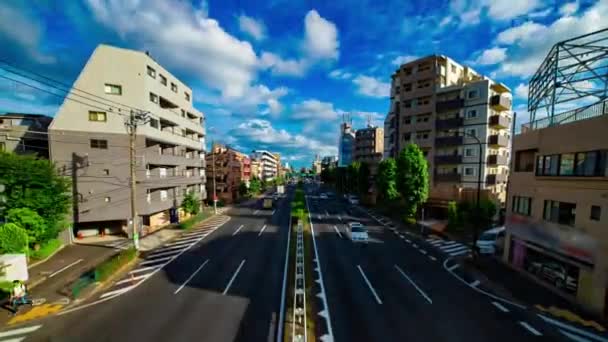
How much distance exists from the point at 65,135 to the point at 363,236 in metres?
30.8

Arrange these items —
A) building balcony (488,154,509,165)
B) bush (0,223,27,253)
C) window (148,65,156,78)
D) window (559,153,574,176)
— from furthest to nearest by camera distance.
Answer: building balcony (488,154,509,165) < window (148,65,156,78) < bush (0,223,27,253) < window (559,153,574,176)

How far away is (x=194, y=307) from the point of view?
13.0 meters

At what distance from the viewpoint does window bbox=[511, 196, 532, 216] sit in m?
18.4

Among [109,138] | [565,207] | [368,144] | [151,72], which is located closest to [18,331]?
[109,138]

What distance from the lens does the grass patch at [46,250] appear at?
64.8 ft

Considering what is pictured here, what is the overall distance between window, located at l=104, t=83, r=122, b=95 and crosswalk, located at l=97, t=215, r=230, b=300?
16362 mm

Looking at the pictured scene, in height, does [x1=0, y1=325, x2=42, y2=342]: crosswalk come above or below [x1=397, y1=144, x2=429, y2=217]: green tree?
below

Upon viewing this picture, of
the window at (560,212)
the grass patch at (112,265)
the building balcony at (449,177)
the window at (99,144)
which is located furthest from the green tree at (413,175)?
the window at (99,144)

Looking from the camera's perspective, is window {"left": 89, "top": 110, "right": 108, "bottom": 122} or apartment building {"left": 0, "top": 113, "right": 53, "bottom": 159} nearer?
apartment building {"left": 0, "top": 113, "right": 53, "bottom": 159}

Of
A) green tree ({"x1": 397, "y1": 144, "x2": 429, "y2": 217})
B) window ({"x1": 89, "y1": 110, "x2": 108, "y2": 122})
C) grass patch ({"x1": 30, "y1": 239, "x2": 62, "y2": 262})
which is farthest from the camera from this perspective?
green tree ({"x1": 397, "y1": 144, "x2": 429, "y2": 217})

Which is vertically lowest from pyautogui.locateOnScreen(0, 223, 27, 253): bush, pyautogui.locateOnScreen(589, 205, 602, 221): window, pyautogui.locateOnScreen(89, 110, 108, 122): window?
pyautogui.locateOnScreen(0, 223, 27, 253): bush

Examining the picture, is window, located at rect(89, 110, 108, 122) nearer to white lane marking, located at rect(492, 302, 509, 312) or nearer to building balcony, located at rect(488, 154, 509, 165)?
white lane marking, located at rect(492, 302, 509, 312)

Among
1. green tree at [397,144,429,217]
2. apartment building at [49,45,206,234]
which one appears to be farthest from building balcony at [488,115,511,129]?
Result: apartment building at [49,45,206,234]

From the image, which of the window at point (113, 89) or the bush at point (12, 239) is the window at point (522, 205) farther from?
the window at point (113, 89)
